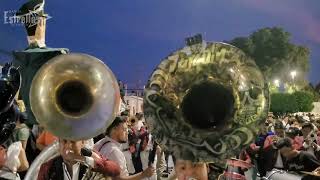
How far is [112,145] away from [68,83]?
143cm

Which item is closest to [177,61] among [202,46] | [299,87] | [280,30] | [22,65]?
[202,46]

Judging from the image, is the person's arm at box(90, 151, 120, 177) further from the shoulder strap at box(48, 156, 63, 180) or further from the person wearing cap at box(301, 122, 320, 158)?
the person wearing cap at box(301, 122, 320, 158)

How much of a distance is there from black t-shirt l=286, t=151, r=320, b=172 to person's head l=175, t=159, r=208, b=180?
3299 millimetres

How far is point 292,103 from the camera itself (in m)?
41.0

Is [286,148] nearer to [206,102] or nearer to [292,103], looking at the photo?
[206,102]

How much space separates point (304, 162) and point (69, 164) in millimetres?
3696

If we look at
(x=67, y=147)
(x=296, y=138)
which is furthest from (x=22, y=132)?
(x=296, y=138)

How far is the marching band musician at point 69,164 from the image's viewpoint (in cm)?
284

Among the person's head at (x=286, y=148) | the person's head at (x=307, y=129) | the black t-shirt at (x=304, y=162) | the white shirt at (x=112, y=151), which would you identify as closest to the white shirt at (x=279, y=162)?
the person's head at (x=286, y=148)

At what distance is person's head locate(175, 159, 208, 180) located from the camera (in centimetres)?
272

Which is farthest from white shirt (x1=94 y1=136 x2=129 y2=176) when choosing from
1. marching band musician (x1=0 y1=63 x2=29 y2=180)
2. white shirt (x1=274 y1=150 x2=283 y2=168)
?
white shirt (x1=274 y1=150 x2=283 y2=168)

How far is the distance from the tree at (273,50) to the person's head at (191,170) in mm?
47862

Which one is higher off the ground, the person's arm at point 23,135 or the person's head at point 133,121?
the person's arm at point 23,135

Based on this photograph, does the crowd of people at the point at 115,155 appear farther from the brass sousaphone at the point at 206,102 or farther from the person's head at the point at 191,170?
the brass sousaphone at the point at 206,102
